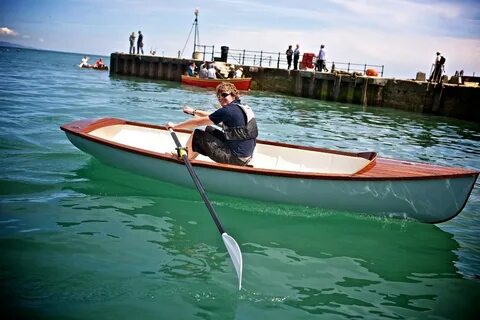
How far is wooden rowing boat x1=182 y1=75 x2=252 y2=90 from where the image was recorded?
28.6 metres

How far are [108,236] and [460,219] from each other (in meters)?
5.54

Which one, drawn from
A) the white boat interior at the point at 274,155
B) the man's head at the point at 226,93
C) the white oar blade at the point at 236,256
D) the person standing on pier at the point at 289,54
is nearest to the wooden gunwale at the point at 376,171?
the white boat interior at the point at 274,155

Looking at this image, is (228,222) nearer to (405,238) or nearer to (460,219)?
(405,238)

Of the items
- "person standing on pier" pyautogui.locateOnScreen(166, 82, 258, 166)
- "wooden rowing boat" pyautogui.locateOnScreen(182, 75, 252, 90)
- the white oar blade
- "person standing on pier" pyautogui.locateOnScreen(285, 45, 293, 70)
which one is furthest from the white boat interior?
"person standing on pier" pyautogui.locateOnScreen(285, 45, 293, 70)

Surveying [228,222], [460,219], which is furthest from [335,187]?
[460,219]

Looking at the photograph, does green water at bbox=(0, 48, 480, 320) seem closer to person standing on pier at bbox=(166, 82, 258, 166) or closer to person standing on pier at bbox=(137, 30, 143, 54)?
person standing on pier at bbox=(166, 82, 258, 166)

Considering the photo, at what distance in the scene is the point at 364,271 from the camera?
5.11 metres

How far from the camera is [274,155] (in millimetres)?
7863

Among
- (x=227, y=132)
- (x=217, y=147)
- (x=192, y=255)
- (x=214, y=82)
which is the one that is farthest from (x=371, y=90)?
(x=192, y=255)

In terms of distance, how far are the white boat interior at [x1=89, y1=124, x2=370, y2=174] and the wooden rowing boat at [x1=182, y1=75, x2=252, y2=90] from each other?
19.9 meters

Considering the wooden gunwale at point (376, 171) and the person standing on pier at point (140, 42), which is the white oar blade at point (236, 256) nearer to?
the wooden gunwale at point (376, 171)

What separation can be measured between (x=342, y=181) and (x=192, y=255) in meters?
2.31

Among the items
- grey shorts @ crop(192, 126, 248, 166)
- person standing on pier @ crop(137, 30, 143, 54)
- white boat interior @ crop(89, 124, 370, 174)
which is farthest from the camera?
person standing on pier @ crop(137, 30, 143, 54)

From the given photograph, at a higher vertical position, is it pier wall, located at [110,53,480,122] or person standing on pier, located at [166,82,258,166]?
pier wall, located at [110,53,480,122]
